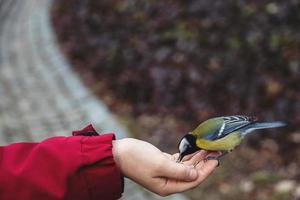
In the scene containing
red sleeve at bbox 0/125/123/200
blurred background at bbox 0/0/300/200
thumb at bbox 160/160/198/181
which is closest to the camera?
red sleeve at bbox 0/125/123/200

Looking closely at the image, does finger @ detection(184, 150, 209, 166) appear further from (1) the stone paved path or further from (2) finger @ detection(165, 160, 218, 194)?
(1) the stone paved path

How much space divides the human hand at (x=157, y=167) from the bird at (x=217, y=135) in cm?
6

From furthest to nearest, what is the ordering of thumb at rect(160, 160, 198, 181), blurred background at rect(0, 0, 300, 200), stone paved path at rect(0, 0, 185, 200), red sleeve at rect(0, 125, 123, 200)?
stone paved path at rect(0, 0, 185, 200), blurred background at rect(0, 0, 300, 200), thumb at rect(160, 160, 198, 181), red sleeve at rect(0, 125, 123, 200)

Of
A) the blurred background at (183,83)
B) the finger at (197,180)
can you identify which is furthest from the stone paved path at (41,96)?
the finger at (197,180)

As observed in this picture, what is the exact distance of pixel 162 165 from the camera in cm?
218

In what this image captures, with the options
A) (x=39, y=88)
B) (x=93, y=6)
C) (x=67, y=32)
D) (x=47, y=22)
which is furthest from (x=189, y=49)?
(x=47, y=22)

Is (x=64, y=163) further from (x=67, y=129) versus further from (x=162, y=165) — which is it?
(x=67, y=129)

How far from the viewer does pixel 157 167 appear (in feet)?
7.19

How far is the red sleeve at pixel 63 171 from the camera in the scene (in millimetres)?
2049

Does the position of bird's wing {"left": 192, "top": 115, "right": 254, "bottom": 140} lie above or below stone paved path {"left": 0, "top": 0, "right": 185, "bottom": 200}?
below

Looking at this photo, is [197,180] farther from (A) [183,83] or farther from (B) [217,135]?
(A) [183,83]

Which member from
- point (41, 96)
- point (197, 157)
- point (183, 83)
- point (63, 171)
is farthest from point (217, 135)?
point (41, 96)

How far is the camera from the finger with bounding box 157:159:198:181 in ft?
7.10

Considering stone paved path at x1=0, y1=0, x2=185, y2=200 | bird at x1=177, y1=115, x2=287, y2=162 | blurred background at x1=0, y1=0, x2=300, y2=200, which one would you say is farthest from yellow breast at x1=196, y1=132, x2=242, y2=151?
stone paved path at x1=0, y1=0, x2=185, y2=200
